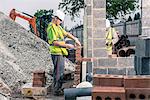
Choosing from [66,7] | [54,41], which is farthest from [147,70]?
A: [66,7]

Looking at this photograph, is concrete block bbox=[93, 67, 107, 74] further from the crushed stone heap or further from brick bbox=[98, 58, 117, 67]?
the crushed stone heap

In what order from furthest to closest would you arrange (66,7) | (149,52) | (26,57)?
(66,7), (26,57), (149,52)

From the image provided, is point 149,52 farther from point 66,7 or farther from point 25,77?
point 66,7

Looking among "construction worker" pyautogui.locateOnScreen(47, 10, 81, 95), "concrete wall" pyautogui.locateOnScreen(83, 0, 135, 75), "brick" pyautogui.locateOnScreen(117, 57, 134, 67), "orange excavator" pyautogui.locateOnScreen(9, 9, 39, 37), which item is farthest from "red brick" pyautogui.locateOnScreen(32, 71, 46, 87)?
"orange excavator" pyautogui.locateOnScreen(9, 9, 39, 37)

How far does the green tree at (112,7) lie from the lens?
39.1m

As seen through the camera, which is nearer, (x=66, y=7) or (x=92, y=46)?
(x=92, y=46)

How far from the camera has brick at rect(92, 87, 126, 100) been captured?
3688 mm

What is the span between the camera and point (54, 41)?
28.1 ft

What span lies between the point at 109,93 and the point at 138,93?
9.8 inches

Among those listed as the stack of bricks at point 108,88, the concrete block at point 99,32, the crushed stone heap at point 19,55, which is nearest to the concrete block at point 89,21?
the concrete block at point 99,32

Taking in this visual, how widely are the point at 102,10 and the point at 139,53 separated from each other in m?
3.28

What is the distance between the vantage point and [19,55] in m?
16.0

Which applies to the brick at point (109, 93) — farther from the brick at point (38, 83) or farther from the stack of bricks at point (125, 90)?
the brick at point (38, 83)

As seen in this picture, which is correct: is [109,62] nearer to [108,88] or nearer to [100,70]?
[100,70]
